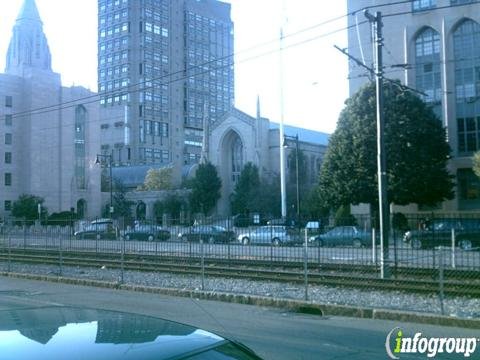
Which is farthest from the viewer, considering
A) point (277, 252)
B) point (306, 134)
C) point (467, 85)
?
point (306, 134)

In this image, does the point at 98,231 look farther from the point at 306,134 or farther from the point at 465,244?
the point at 306,134

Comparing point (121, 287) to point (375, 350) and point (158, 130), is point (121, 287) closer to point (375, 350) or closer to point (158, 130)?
point (375, 350)

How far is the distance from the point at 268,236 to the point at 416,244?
24.1ft

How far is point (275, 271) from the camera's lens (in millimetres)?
18656

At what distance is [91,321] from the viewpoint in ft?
10.4

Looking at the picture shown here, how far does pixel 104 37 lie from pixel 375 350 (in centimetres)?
14985

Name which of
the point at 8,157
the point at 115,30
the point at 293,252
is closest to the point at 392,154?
the point at 293,252

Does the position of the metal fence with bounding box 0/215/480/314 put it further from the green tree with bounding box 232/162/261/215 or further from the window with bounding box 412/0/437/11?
the green tree with bounding box 232/162/261/215

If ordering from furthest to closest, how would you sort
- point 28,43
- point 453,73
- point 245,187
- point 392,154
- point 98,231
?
point 28,43 → point 245,187 → point 453,73 → point 392,154 → point 98,231

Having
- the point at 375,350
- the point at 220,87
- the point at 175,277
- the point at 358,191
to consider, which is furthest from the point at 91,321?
the point at 220,87

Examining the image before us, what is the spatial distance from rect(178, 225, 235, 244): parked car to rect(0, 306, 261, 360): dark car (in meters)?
21.1

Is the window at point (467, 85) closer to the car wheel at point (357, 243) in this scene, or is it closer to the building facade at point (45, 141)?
the car wheel at point (357, 243)

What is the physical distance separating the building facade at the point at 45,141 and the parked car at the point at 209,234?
67.2m

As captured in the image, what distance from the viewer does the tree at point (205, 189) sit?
8631cm
